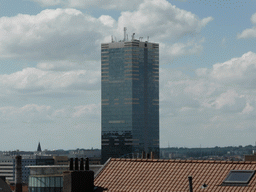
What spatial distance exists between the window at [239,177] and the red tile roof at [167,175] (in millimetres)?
281

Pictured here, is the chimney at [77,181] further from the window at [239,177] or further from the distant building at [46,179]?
the distant building at [46,179]

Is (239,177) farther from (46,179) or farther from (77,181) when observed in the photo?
(46,179)

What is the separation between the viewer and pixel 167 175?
126ft

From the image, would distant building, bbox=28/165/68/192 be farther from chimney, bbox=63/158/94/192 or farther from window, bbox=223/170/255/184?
window, bbox=223/170/255/184

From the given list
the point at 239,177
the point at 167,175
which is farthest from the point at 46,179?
the point at 239,177

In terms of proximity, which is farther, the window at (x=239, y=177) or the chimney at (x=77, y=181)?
the chimney at (x=77, y=181)

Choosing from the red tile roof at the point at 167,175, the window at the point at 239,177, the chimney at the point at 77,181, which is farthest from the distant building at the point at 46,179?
the window at the point at 239,177

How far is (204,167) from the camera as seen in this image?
1517 inches

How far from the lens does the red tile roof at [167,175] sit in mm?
36656

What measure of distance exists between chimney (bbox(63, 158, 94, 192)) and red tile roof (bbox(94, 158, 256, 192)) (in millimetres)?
1523

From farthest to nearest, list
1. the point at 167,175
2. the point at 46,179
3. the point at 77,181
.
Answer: the point at 46,179, the point at 167,175, the point at 77,181

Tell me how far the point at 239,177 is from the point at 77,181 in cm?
979

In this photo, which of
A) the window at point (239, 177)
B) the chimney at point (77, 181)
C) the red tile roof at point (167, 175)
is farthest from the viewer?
the chimney at point (77, 181)

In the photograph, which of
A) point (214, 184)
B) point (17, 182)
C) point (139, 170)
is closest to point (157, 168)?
point (139, 170)
